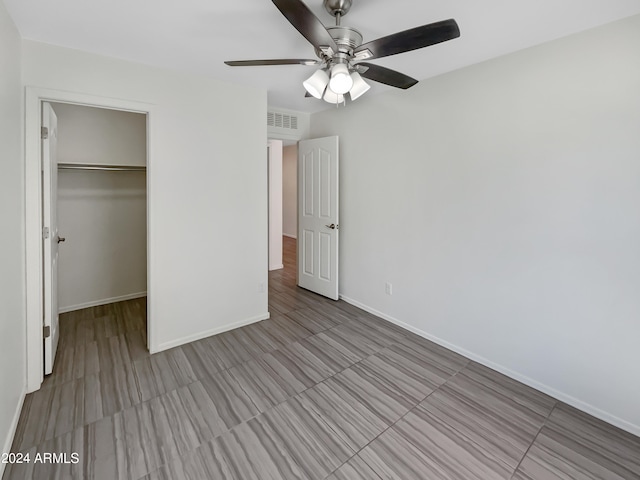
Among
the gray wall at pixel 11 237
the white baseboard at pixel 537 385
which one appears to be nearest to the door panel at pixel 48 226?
the gray wall at pixel 11 237

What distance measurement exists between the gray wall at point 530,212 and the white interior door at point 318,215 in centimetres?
69

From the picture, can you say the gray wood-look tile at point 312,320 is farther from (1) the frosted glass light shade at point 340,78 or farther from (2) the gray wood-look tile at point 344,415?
(1) the frosted glass light shade at point 340,78

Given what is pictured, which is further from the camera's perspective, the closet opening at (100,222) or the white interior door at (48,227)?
the closet opening at (100,222)

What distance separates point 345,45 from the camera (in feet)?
5.43

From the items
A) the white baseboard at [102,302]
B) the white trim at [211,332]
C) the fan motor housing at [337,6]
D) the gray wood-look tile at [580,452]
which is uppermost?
the fan motor housing at [337,6]

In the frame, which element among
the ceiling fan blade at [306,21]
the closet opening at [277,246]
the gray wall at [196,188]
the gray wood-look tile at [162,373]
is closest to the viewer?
the ceiling fan blade at [306,21]

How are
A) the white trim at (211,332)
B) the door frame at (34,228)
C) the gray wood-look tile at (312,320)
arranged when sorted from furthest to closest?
the gray wood-look tile at (312,320) → the white trim at (211,332) → the door frame at (34,228)

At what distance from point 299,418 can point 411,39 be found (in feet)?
7.16

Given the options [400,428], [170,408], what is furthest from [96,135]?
[400,428]

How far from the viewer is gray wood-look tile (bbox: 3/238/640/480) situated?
169 cm

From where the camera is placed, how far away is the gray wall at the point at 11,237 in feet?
5.64

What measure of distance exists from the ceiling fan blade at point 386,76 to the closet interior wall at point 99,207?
118 inches

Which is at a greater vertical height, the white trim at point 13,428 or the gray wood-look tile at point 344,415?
the white trim at point 13,428

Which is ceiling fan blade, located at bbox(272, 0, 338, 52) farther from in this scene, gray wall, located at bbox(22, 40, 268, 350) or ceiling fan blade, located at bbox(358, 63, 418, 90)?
gray wall, located at bbox(22, 40, 268, 350)
